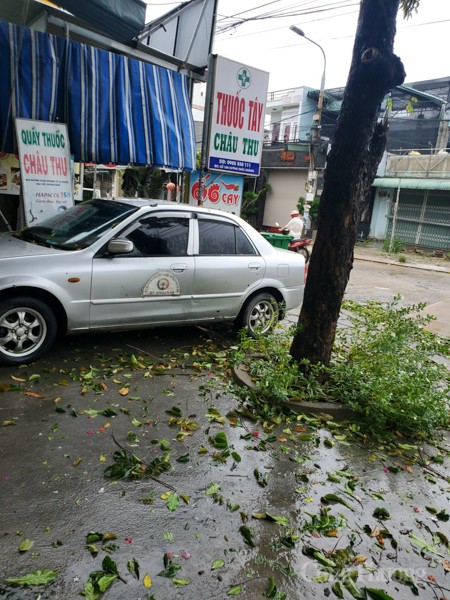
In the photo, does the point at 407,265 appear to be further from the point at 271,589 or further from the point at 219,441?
the point at 271,589

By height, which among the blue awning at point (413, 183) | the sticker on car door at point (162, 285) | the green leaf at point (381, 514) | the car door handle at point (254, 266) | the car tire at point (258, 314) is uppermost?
the blue awning at point (413, 183)

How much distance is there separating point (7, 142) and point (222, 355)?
458 centimetres

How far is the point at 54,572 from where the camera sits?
7.37 ft

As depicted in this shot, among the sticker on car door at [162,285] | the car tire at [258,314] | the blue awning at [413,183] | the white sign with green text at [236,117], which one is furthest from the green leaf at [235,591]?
the blue awning at [413,183]

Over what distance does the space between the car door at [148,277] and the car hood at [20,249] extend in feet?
1.59

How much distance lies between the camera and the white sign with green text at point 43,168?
651 cm

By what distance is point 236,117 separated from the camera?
30.3 feet

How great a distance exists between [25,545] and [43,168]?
5.57 metres

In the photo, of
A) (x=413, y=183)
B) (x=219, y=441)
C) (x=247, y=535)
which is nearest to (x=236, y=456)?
(x=219, y=441)

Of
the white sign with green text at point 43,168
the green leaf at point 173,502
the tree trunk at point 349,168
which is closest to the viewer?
the green leaf at point 173,502

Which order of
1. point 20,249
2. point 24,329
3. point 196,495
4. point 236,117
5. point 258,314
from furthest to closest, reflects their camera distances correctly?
1. point 236,117
2. point 258,314
3. point 20,249
4. point 24,329
5. point 196,495

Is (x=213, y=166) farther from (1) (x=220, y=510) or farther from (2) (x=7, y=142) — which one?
(1) (x=220, y=510)

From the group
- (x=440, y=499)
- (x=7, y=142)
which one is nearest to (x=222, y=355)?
(x=440, y=499)

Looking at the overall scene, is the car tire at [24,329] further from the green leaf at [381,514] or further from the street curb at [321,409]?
the green leaf at [381,514]
